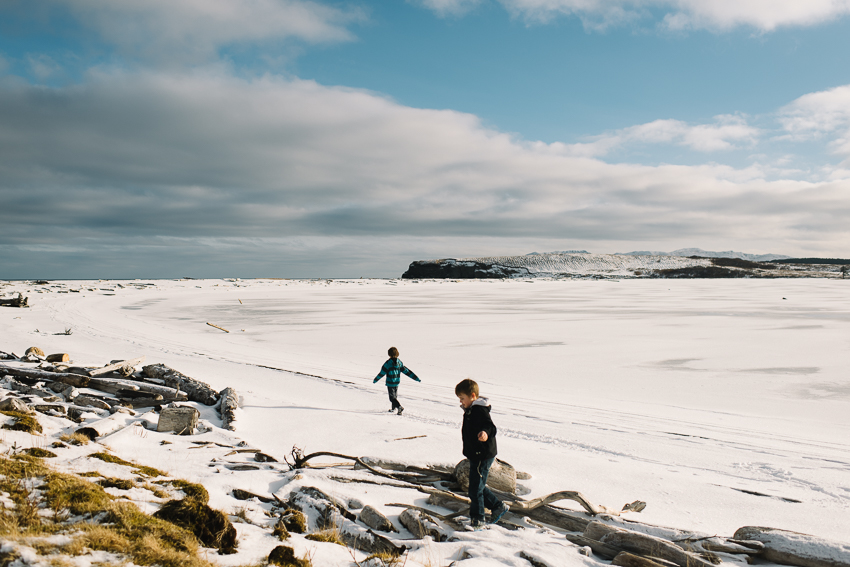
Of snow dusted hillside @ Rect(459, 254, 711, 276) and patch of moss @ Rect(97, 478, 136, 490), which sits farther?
snow dusted hillside @ Rect(459, 254, 711, 276)

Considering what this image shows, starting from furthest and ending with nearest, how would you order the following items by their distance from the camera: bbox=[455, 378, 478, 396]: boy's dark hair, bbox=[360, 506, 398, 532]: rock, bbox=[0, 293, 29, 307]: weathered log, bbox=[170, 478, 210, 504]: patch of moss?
bbox=[0, 293, 29, 307]: weathered log
bbox=[455, 378, 478, 396]: boy's dark hair
bbox=[360, 506, 398, 532]: rock
bbox=[170, 478, 210, 504]: patch of moss

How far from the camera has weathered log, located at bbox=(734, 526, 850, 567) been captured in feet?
12.0

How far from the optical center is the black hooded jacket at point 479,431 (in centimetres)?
475

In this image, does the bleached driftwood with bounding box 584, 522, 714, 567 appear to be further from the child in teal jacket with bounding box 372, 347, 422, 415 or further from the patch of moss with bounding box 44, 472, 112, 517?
the child in teal jacket with bounding box 372, 347, 422, 415

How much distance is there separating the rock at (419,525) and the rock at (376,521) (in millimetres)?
135

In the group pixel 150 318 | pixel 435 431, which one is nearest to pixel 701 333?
pixel 435 431

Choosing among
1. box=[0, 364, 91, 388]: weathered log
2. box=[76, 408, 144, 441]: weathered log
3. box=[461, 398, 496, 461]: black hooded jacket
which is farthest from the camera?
box=[0, 364, 91, 388]: weathered log

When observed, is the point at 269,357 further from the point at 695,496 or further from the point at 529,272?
the point at 529,272

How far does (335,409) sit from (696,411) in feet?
23.4

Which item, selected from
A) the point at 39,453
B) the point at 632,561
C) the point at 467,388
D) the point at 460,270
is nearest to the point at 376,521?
the point at 467,388

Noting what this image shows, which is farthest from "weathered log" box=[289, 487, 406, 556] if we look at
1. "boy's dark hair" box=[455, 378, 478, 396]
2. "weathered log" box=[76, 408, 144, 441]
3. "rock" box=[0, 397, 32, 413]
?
"rock" box=[0, 397, 32, 413]

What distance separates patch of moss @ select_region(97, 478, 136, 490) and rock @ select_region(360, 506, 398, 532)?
80.4 inches

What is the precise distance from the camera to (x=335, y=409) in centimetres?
934

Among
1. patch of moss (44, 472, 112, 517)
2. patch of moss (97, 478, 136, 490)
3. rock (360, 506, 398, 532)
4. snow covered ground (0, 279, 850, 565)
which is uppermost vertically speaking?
patch of moss (44, 472, 112, 517)
